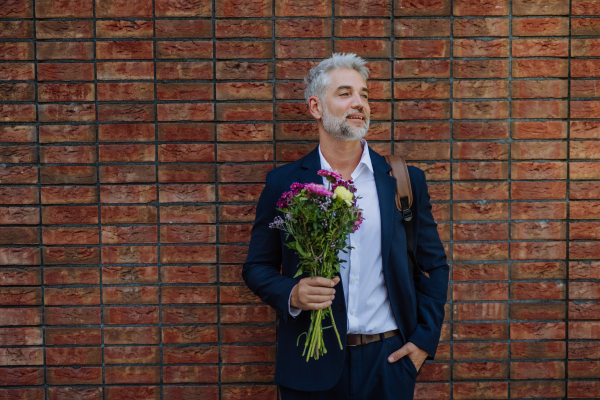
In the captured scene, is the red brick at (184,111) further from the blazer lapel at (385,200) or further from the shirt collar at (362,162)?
the blazer lapel at (385,200)

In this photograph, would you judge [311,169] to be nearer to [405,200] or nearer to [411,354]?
[405,200]

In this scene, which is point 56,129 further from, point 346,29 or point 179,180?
point 346,29

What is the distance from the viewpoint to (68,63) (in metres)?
2.74

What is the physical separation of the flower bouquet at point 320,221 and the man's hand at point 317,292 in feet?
0.10

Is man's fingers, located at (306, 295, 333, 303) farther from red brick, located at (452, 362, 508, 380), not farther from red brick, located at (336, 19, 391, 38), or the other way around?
red brick, located at (336, 19, 391, 38)

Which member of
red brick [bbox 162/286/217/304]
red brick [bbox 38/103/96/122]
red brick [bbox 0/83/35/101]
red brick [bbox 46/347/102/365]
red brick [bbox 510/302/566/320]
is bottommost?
red brick [bbox 46/347/102/365]

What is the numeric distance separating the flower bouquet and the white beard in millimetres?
506

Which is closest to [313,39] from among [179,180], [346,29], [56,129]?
[346,29]

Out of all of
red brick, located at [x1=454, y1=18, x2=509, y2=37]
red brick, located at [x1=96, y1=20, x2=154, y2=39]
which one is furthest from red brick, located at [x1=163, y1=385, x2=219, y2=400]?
red brick, located at [x1=454, y1=18, x2=509, y2=37]

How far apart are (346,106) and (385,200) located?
1.77 feet

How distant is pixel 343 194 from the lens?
1.74 metres

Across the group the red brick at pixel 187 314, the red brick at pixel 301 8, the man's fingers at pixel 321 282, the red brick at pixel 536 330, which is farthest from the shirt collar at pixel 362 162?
the red brick at pixel 536 330

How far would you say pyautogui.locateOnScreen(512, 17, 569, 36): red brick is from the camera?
2.73 metres

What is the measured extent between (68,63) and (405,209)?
86.4 inches
